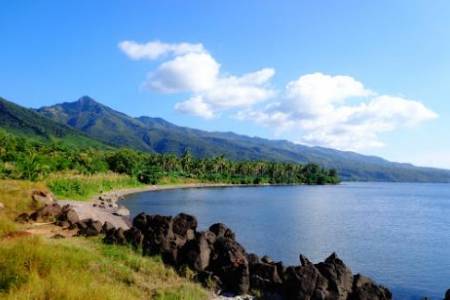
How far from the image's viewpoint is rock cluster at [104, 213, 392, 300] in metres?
23.7

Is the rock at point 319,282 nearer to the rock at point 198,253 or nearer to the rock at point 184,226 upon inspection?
the rock at point 198,253

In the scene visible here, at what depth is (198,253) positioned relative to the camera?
81.5ft

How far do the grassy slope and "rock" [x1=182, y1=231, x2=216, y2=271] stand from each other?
4.98ft

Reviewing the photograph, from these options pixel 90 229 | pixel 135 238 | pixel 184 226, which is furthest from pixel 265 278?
pixel 90 229

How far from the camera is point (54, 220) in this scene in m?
36.3

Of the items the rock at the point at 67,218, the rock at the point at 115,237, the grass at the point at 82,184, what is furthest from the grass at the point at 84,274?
the grass at the point at 82,184

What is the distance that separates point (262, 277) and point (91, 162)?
122757 mm

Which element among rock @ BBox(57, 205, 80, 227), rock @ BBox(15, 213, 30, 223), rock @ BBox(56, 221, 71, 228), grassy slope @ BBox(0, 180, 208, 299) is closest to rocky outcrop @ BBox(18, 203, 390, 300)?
grassy slope @ BBox(0, 180, 208, 299)

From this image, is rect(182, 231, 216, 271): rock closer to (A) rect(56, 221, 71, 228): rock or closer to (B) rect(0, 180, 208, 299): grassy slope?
(B) rect(0, 180, 208, 299): grassy slope

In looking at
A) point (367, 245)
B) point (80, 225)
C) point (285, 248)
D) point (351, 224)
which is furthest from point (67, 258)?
point (351, 224)

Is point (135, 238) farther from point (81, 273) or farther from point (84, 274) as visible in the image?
point (81, 273)

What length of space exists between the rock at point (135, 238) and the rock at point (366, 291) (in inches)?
465

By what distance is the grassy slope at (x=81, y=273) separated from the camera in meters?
13.5

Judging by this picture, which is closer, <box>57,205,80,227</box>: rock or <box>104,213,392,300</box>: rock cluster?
<box>104,213,392,300</box>: rock cluster
